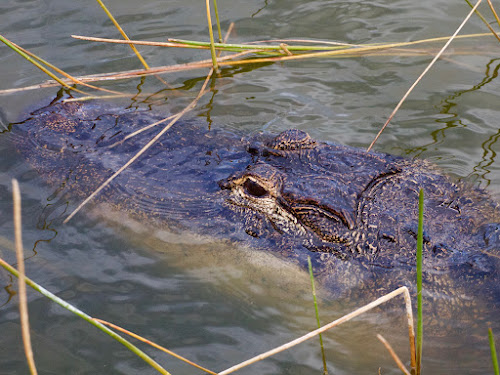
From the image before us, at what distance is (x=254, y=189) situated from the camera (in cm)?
327

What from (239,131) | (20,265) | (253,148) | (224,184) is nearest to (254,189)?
(224,184)

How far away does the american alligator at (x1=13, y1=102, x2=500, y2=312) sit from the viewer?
2947mm

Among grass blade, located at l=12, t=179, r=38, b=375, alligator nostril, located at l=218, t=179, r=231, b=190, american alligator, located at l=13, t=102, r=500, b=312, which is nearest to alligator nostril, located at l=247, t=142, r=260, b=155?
american alligator, located at l=13, t=102, r=500, b=312

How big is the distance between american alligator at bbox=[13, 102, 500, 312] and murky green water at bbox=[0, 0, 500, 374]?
0.17 metres

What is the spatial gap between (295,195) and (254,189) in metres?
0.26

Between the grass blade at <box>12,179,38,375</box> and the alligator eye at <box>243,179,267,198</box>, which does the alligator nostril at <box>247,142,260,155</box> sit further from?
the grass blade at <box>12,179,38,375</box>

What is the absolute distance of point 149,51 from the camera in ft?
19.0

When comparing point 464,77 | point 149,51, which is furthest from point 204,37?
point 464,77

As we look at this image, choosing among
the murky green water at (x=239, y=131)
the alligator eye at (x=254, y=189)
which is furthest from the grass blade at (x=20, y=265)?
the alligator eye at (x=254, y=189)

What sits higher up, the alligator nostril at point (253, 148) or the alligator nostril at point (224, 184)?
the alligator nostril at point (253, 148)

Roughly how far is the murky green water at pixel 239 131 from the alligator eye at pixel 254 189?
14.4 inches

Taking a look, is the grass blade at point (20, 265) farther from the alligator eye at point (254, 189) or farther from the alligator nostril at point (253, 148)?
the alligator nostril at point (253, 148)

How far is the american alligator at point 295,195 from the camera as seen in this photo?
116 inches

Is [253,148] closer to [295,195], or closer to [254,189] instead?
[254,189]
